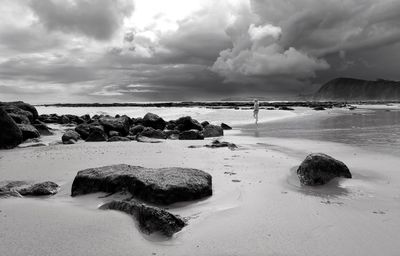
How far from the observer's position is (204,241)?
11.6 ft

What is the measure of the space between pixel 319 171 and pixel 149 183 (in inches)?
115

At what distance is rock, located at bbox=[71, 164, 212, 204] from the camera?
15.4ft

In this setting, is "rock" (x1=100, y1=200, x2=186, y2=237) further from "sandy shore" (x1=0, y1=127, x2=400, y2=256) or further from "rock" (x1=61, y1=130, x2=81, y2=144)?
"rock" (x1=61, y1=130, x2=81, y2=144)

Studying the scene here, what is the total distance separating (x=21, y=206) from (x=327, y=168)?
4699 millimetres

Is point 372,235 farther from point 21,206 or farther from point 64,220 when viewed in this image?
point 21,206

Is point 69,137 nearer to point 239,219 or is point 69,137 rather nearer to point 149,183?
point 149,183

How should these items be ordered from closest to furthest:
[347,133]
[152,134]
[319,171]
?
[319,171] → [152,134] → [347,133]

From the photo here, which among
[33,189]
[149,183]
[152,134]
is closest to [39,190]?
[33,189]

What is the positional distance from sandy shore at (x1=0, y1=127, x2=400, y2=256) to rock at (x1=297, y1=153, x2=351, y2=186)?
19 centimetres

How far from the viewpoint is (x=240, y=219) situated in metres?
4.17

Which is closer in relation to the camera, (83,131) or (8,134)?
(8,134)

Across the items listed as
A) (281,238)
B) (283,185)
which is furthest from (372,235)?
(283,185)

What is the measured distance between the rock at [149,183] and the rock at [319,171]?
1.74m

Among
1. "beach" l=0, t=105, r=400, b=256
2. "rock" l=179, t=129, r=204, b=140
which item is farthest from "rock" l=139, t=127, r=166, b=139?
"beach" l=0, t=105, r=400, b=256
